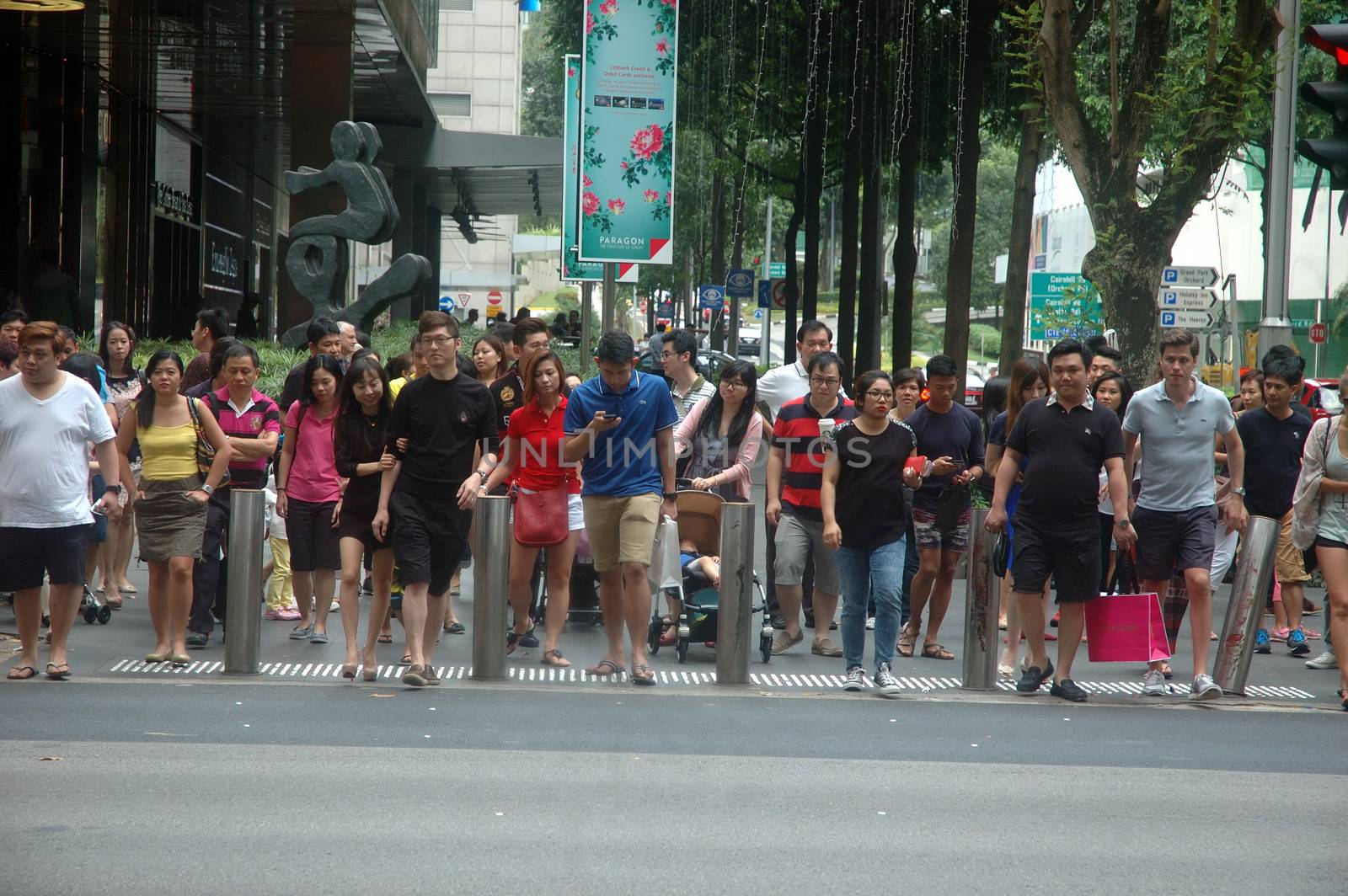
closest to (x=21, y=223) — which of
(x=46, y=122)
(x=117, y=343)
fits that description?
(x=46, y=122)

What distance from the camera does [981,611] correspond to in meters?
8.34

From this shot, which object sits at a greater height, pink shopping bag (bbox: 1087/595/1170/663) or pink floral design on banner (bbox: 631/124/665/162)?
pink floral design on banner (bbox: 631/124/665/162)

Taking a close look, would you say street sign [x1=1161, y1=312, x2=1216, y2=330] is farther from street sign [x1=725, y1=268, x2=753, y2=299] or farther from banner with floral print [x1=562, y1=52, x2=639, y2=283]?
street sign [x1=725, y1=268, x2=753, y2=299]

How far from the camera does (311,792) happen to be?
19.1 ft

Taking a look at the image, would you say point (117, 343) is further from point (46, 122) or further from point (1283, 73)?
point (46, 122)

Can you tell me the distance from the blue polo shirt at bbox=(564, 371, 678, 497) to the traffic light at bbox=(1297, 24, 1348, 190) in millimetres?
3456

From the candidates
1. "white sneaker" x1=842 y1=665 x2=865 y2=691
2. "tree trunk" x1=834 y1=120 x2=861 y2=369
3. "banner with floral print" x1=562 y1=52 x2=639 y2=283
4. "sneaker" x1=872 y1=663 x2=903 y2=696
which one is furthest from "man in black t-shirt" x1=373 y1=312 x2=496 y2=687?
"tree trunk" x1=834 y1=120 x2=861 y2=369

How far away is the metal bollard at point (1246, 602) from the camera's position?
27.0ft

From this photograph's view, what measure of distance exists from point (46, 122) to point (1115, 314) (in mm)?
16222

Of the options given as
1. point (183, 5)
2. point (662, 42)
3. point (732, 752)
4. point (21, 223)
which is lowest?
point (732, 752)

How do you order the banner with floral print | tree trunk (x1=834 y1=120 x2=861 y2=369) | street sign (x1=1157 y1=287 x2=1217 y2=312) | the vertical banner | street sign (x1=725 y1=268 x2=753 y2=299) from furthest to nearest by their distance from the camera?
street sign (x1=725 y1=268 x2=753 y2=299), tree trunk (x1=834 y1=120 x2=861 y2=369), street sign (x1=1157 y1=287 x2=1217 y2=312), the banner with floral print, the vertical banner

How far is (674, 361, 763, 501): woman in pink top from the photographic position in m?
9.56

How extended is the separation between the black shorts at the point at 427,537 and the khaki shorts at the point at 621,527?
2.30 ft

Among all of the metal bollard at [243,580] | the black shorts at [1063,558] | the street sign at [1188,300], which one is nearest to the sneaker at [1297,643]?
the black shorts at [1063,558]
